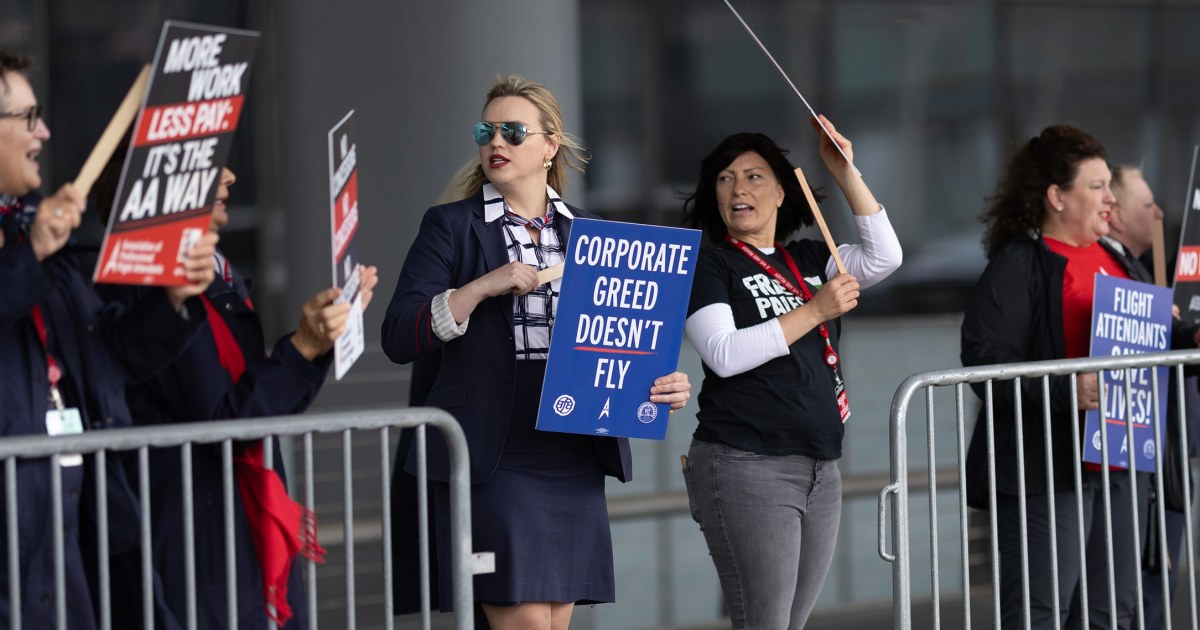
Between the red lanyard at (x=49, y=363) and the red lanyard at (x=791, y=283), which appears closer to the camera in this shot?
the red lanyard at (x=49, y=363)

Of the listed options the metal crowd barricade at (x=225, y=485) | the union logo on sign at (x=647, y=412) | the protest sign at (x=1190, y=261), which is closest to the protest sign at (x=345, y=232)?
the metal crowd barricade at (x=225, y=485)

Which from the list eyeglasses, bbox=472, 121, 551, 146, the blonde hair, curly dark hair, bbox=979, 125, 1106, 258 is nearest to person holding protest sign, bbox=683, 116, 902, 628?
the blonde hair

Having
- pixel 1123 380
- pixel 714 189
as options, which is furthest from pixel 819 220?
pixel 1123 380

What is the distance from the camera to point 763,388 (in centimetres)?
397

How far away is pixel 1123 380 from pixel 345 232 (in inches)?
94.0

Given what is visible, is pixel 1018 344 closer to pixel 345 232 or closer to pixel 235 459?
pixel 345 232

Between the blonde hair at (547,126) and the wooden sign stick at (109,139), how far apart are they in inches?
44.0

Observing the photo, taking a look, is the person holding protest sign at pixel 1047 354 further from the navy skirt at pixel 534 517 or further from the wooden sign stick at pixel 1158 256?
the navy skirt at pixel 534 517

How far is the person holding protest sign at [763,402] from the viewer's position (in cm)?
391

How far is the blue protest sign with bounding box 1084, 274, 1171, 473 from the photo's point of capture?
4277 millimetres

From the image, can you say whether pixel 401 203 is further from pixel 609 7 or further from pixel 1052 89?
pixel 1052 89

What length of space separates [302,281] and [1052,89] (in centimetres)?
621

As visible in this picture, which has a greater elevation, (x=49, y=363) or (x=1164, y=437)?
(x=49, y=363)

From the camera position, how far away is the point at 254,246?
28.3 ft
